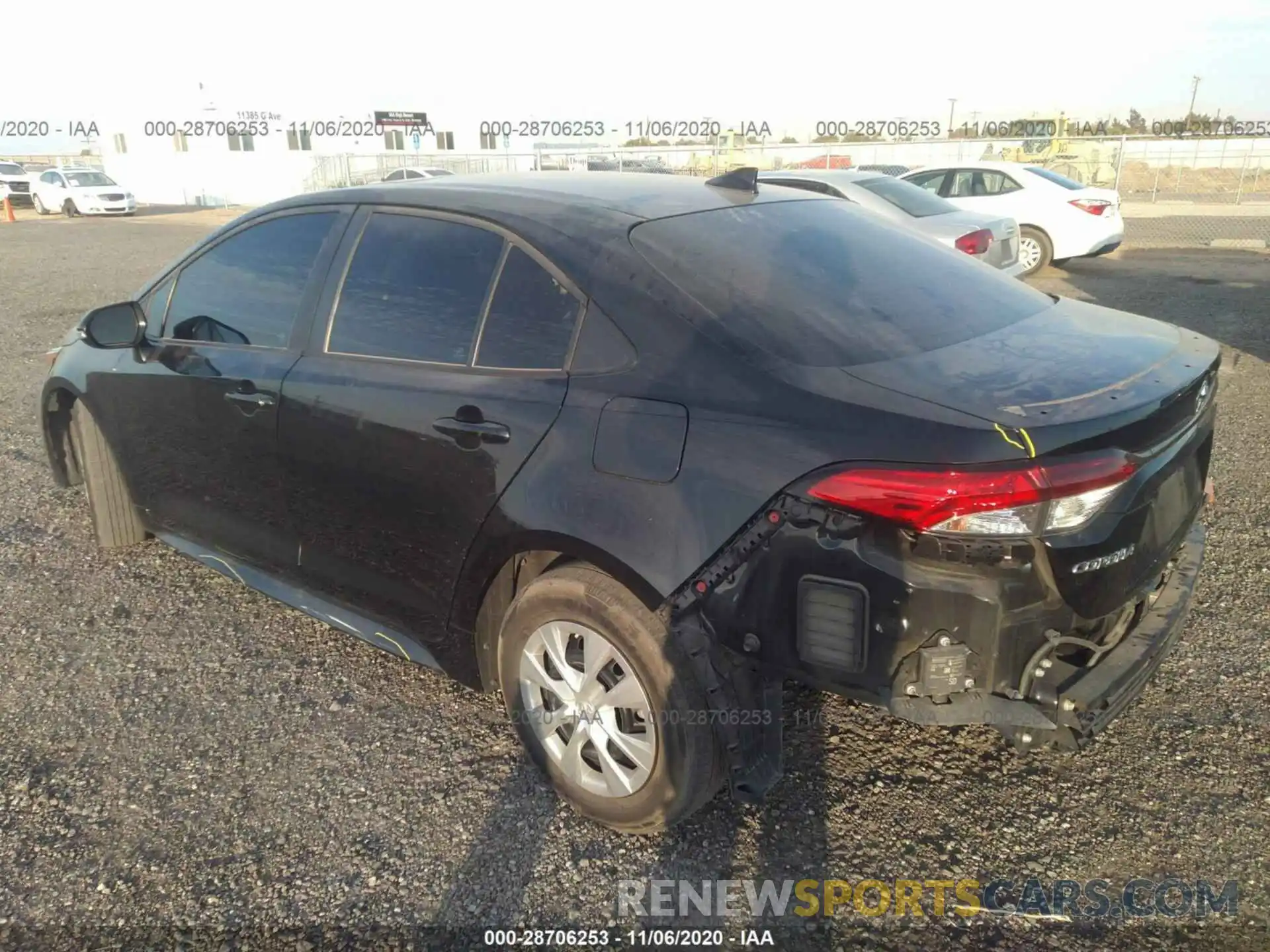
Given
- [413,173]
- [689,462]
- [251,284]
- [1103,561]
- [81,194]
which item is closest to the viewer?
[1103,561]

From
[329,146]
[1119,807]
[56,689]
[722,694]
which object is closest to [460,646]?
[722,694]

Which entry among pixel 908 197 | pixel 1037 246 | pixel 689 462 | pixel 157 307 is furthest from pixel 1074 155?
pixel 689 462

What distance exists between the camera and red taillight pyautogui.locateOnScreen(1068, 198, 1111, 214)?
43.8ft

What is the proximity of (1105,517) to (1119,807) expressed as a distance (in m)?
1.09

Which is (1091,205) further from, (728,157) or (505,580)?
(728,157)

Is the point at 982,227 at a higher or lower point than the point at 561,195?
lower

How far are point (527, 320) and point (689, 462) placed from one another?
750mm

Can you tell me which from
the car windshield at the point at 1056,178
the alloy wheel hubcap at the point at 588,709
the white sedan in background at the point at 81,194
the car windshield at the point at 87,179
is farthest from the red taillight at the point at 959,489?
the car windshield at the point at 87,179

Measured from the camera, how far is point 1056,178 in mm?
14016

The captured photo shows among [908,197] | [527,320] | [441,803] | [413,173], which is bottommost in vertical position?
[441,803]

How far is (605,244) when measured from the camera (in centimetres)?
268

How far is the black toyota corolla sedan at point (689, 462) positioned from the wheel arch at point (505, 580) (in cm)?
1

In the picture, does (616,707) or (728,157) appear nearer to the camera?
(616,707)

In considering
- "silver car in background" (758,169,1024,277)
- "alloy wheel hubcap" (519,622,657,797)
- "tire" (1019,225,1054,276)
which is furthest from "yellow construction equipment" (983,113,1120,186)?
"alloy wheel hubcap" (519,622,657,797)
